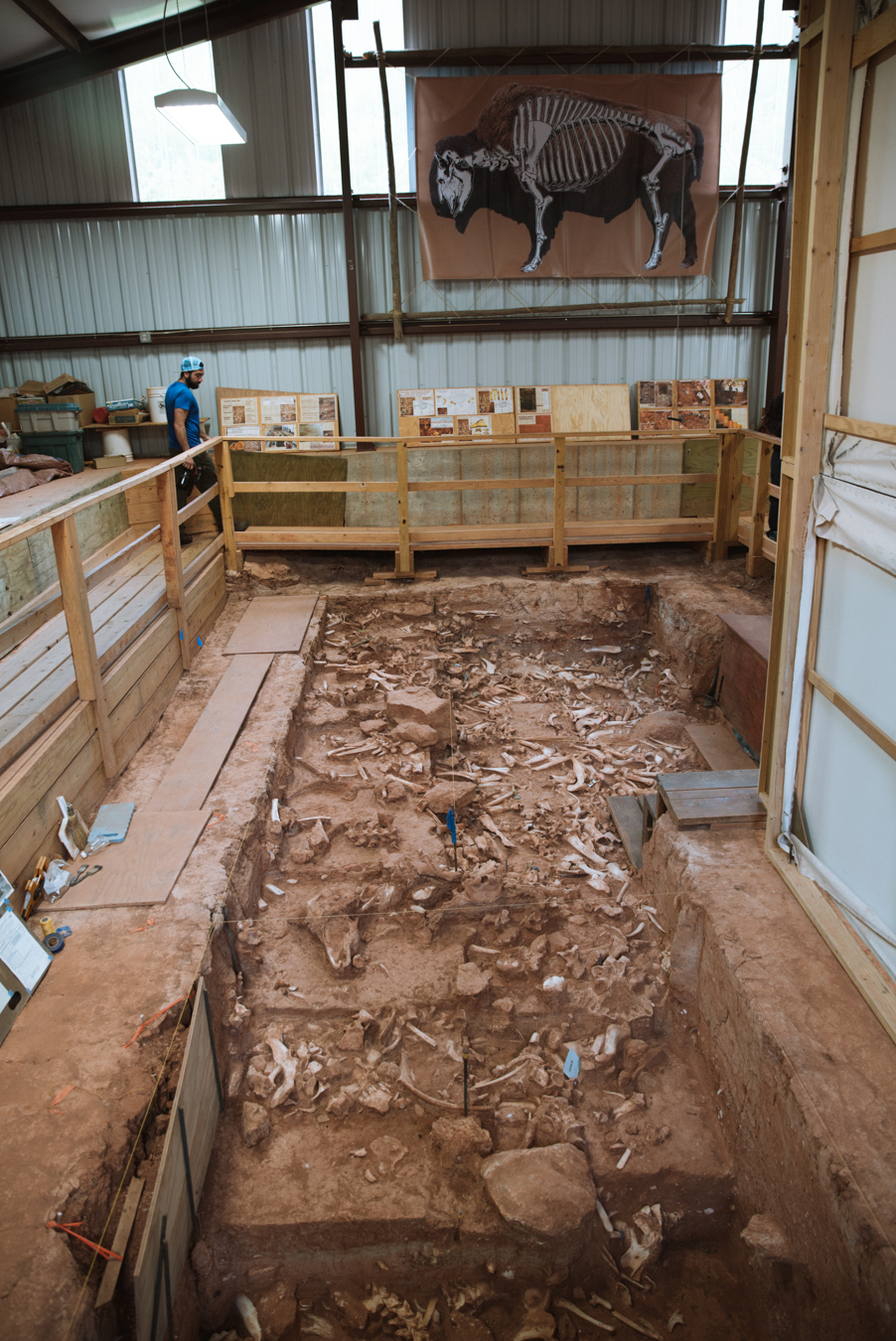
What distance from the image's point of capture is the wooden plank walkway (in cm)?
477

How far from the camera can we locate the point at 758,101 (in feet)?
42.4

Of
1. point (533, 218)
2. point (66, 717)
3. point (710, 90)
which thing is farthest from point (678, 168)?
point (66, 717)

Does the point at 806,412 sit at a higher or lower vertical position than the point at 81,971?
higher

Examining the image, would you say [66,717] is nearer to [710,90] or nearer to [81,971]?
[81,971]

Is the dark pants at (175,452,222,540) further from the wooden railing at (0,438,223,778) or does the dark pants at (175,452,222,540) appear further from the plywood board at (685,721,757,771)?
the plywood board at (685,721,757,771)

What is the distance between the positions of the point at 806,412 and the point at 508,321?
10.4 meters

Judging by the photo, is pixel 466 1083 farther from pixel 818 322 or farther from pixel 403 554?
pixel 403 554

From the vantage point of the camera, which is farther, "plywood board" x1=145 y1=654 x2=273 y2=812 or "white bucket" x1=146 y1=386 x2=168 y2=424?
"white bucket" x1=146 y1=386 x2=168 y2=424

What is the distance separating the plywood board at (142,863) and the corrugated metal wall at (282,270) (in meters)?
10.2

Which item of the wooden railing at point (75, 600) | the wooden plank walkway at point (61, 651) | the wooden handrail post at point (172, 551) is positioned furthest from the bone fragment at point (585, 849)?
the wooden handrail post at point (172, 551)

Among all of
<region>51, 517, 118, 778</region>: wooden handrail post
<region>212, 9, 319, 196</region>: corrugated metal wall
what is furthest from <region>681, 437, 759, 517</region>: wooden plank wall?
<region>51, 517, 118, 778</region>: wooden handrail post

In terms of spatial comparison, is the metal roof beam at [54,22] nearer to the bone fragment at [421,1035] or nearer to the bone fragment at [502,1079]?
the bone fragment at [421,1035]

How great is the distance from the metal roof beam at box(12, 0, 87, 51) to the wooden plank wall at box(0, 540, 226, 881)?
8.04m

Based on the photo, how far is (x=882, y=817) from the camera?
3512 mm
